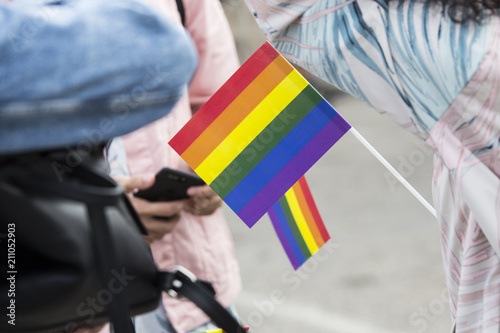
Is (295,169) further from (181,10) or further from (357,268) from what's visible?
(357,268)

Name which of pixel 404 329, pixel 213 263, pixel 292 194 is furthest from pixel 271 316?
pixel 292 194

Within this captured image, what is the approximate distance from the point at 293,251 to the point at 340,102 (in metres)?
8.99

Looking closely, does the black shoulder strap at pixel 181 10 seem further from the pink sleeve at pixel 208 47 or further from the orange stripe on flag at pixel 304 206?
the orange stripe on flag at pixel 304 206

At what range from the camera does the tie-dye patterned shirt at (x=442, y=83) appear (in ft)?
3.85

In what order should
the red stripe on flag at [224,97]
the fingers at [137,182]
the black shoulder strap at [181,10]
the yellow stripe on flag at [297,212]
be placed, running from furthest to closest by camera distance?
the black shoulder strap at [181,10] → the fingers at [137,182] → the yellow stripe on flag at [297,212] → the red stripe on flag at [224,97]

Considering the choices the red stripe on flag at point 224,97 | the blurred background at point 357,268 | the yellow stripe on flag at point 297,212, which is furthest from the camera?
the blurred background at point 357,268

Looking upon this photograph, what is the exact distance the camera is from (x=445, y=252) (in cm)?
143

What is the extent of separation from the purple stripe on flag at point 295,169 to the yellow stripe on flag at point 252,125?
0.33 feet

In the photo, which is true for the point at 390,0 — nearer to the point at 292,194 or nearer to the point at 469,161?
the point at 469,161

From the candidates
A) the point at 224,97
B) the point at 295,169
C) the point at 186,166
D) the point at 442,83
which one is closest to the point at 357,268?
the point at 186,166

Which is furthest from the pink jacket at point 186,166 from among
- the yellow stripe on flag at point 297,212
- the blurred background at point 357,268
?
the blurred background at point 357,268

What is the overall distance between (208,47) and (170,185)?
474 millimetres

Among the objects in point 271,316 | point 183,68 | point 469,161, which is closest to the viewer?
point 183,68

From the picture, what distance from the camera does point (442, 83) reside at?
1185mm
